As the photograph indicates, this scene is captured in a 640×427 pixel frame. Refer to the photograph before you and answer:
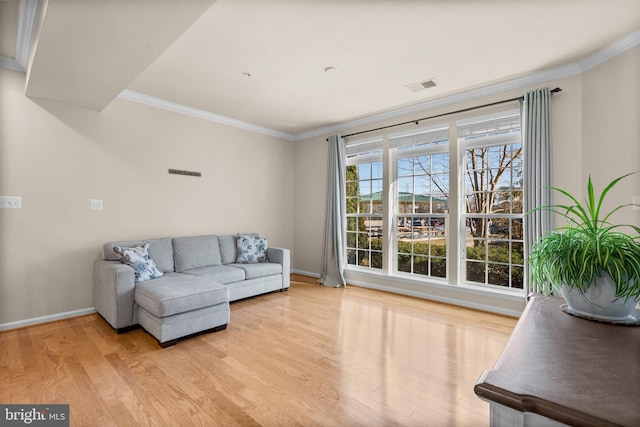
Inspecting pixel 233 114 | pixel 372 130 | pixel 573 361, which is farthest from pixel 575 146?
pixel 233 114

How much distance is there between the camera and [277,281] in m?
4.47

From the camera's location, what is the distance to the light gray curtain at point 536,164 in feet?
10.5

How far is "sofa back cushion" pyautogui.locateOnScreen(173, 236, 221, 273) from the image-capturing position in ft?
12.9

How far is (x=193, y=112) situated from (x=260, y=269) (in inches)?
100

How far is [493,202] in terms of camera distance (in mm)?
3820

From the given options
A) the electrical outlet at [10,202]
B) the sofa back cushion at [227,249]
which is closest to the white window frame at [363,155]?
the sofa back cushion at [227,249]

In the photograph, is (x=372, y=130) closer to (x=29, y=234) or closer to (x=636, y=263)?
(x=636, y=263)

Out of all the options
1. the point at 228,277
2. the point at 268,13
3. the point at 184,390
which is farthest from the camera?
the point at 228,277

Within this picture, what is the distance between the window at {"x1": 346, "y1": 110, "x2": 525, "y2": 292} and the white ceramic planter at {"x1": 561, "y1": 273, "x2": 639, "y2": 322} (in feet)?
9.10

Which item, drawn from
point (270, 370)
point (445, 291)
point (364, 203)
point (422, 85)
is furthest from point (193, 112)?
point (445, 291)

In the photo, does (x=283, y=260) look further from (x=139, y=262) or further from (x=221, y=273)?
(x=139, y=262)

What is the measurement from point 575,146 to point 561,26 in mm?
1287

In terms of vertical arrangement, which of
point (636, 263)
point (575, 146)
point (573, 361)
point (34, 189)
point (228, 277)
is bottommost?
point (228, 277)

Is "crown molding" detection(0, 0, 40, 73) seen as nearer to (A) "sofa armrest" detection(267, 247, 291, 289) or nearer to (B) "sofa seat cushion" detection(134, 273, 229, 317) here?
(B) "sofa seat cushion" detection(134, 273, 229, 317)
